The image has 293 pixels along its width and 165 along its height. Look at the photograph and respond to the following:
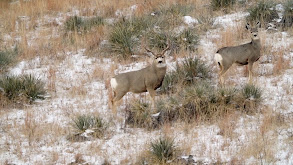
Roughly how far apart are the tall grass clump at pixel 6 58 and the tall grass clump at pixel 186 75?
171 inches

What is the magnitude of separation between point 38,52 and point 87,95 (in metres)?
3.25

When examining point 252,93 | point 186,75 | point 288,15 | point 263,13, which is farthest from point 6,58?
→ point 288,15

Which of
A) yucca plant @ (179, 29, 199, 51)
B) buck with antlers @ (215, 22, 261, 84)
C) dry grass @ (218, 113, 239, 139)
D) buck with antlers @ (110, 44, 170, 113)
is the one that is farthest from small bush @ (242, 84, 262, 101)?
yucca plant @ (179, 29, 199, 51)

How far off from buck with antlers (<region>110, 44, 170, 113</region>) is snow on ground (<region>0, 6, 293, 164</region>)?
0.57 meters

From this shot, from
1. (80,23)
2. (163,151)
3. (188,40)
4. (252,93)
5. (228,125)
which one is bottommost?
(163,151)

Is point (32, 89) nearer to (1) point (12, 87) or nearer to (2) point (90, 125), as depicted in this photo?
(1) point (12, 87)

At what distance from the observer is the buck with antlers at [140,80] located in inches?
346

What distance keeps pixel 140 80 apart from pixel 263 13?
18.3 feet

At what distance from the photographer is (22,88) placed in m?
10.1

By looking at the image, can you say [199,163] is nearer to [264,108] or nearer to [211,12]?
[264,108]

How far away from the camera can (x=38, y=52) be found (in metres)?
12.8

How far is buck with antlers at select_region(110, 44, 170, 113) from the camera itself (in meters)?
8.78

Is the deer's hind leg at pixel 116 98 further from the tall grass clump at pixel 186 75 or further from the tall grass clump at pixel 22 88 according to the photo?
the tall grass clump at pixel 22 88

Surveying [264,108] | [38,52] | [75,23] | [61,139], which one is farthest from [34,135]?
[75,23]
